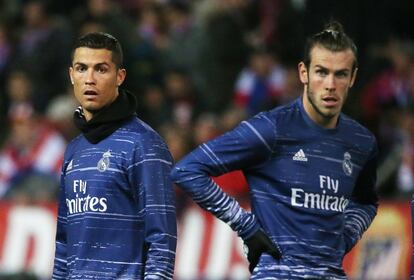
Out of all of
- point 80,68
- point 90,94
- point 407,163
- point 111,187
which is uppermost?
point 407,163

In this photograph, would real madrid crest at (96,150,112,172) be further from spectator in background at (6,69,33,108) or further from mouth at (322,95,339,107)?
spectator in background at (6,69,33,108)

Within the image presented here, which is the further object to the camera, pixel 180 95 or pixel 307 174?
pixel 180 95

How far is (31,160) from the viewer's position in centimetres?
1418

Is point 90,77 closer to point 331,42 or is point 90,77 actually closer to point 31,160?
point 331,42

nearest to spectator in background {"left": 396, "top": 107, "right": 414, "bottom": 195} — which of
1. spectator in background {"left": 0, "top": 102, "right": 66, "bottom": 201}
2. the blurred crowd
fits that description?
the blurred crowd

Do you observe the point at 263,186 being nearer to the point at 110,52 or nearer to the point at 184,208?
the point at 110,52

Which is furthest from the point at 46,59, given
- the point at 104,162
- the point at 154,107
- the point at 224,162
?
the point at 224,162

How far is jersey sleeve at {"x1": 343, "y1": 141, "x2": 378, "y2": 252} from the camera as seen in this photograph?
7.34 meters

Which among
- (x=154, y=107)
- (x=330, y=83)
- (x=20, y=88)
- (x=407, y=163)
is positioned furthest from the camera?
(x=20, y=88)

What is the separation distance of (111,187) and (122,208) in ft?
0.39

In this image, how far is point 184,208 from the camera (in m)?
12.6

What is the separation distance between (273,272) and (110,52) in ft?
4.59

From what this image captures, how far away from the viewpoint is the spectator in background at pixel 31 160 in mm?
13805

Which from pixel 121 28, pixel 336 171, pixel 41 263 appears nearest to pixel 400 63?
pixel 121 28
